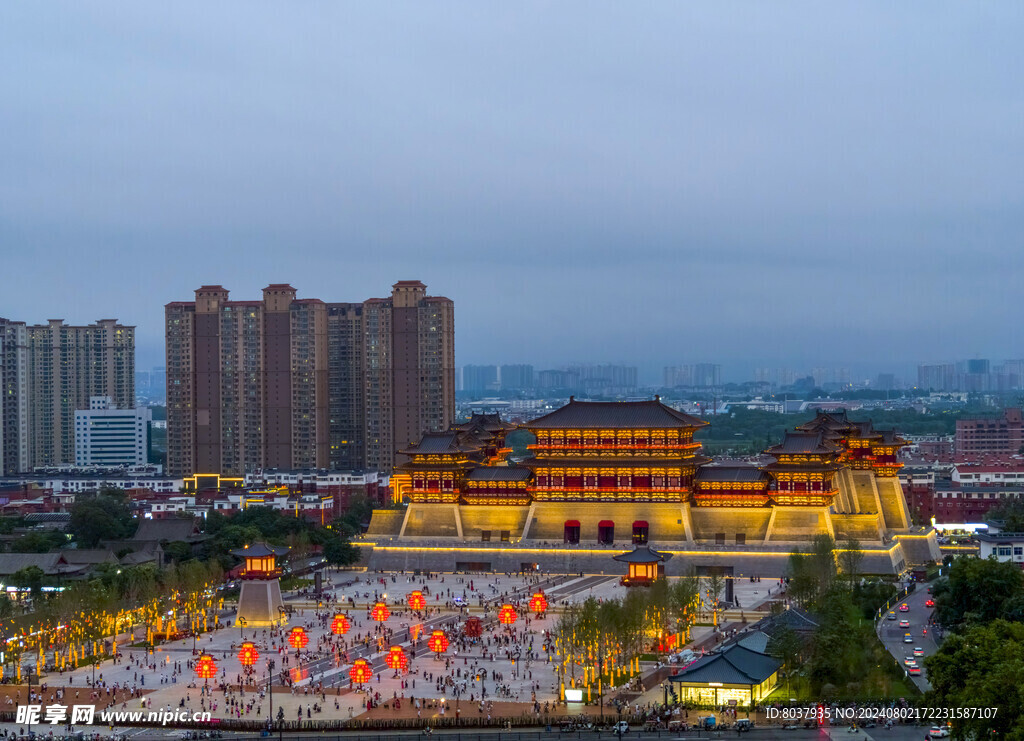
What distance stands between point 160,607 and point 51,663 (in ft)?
21.2

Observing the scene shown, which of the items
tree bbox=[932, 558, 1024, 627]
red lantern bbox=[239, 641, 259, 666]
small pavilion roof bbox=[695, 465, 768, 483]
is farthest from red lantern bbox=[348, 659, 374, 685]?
small pavilion roof bbox=[695, 465, 768, 483]

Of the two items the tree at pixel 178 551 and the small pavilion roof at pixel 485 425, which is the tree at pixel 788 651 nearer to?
the tree at pixel 178 551

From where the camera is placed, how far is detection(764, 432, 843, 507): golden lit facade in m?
84.4

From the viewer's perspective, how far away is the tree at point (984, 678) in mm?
36969

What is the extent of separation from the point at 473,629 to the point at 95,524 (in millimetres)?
39725

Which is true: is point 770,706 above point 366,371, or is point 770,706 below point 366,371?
below

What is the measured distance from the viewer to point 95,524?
9475 cm

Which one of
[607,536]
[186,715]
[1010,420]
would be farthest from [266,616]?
[1010,420]

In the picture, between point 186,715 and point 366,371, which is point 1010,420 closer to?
point 366,371

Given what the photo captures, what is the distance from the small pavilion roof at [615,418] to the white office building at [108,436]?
74.7m

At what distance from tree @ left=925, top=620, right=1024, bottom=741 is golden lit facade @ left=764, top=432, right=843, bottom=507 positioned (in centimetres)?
4044

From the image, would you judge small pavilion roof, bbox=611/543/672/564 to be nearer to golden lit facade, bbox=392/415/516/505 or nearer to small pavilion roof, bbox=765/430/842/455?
small pavilion roof, bbox=765/430/842/455

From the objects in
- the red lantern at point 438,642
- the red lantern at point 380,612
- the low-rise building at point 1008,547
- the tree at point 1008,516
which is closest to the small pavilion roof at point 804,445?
the tree at point 1008,516

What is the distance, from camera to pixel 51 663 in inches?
2371
